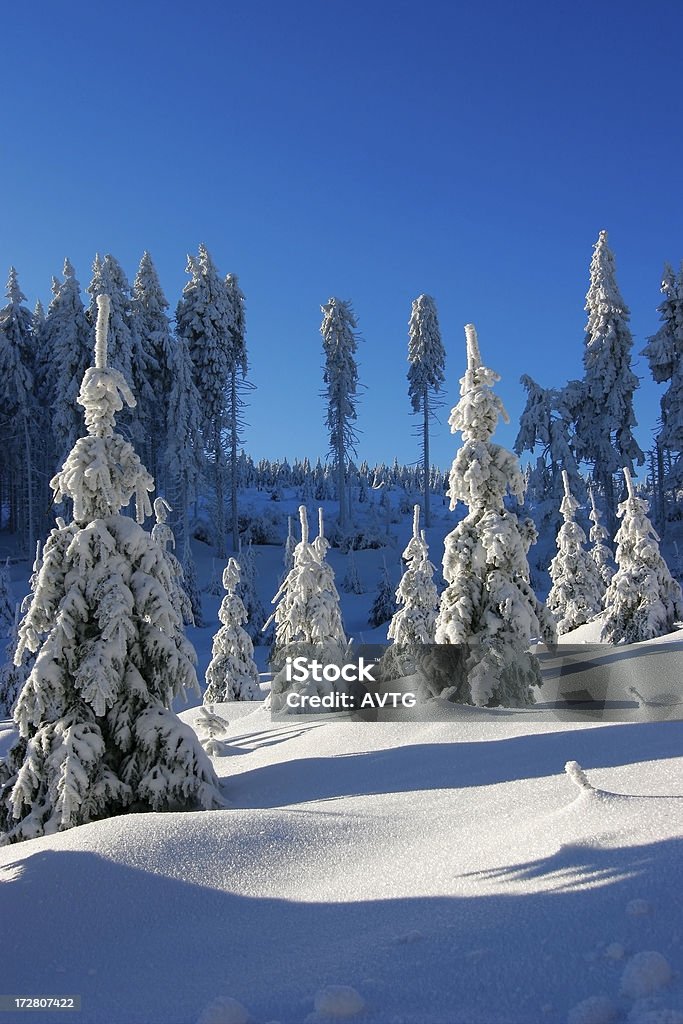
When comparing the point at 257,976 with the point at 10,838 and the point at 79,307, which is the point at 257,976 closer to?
the point at 10,838

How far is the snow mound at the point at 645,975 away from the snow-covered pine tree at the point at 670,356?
36.3 meters

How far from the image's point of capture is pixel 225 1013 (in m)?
2.86

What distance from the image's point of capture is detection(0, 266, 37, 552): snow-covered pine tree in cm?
3959

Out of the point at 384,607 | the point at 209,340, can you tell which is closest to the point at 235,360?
the point at 209,340

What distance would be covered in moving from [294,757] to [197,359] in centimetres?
3766

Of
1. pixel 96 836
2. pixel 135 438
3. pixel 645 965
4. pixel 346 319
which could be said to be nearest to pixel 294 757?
pixel 96 836

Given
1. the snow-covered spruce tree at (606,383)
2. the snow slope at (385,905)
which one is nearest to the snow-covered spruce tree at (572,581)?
the snow-covered spruce tree at (606,383)

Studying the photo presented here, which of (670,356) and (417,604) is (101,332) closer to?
(417,604)

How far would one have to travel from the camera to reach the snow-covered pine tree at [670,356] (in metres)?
35.4

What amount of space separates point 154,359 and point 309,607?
28298 mm

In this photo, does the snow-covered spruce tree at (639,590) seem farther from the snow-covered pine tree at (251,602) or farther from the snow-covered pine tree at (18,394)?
the snow-covered pine tree at (18,394)

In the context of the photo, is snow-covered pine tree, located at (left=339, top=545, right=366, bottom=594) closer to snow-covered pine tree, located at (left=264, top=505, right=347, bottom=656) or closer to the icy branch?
snow-covered pine tree, located at (left=264, top=505, right=347, bottom=656)

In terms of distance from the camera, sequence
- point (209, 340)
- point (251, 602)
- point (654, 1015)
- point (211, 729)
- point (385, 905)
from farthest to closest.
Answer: point (209, 340) < point (251, 602) < point (211, 729) < point (385, 905) < point (654, 1015)

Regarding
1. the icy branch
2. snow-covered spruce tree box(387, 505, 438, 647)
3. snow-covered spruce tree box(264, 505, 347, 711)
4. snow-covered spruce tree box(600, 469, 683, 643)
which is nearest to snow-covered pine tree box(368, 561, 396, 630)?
snow-covered spruce tree box(387, 505, 438, 647)
